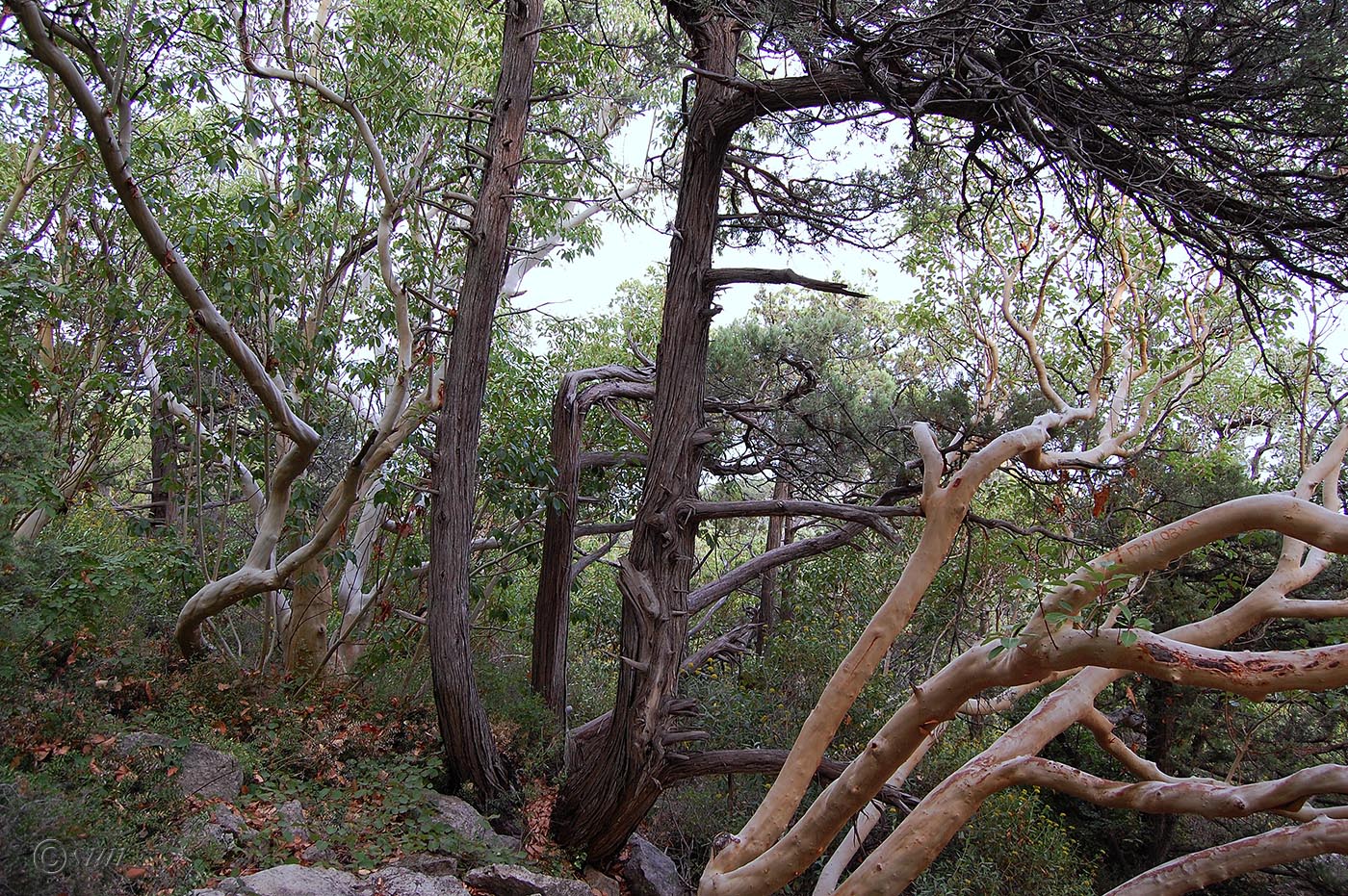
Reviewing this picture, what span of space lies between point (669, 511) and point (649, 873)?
300cm

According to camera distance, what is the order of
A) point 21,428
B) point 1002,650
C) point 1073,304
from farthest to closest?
point 1073,304 < point 21,428 < point 1002,650

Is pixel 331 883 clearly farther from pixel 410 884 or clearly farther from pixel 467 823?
pixel 467 823

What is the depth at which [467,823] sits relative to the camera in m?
5.44

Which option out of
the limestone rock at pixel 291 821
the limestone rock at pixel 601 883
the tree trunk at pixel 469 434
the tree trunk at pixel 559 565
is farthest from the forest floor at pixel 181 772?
the tree trunk at pixel 559 565

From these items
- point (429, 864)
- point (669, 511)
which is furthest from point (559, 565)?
point (429, 864)

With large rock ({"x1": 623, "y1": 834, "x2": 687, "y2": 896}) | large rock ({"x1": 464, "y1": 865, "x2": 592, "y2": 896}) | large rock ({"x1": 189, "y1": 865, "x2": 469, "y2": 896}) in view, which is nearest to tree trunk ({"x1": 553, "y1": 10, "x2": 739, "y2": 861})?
large rock ({"x1": 623, "y1": 834, "x2": 687, "y2": 896})

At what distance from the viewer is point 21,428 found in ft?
13.4

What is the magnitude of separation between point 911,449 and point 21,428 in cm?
578

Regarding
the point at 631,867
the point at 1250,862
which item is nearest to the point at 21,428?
the point at 631,867

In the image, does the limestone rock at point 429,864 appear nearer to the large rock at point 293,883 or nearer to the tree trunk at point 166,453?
the large rock at point 293,883

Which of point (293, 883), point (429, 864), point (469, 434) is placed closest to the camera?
point (293, 883)

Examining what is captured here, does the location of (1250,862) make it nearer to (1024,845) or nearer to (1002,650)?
(1002,650)

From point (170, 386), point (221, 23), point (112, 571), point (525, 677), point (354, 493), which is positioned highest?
point (221, 23)

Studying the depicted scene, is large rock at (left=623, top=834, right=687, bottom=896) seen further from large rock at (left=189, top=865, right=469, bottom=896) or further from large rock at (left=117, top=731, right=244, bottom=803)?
large rock at (left=117, top=731, right=244, bottom=803)
